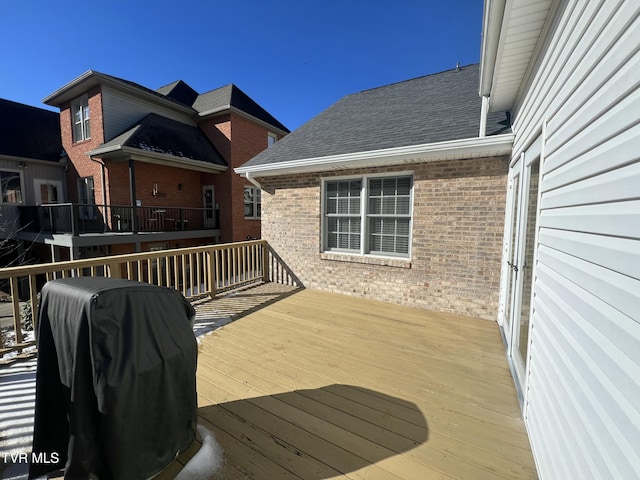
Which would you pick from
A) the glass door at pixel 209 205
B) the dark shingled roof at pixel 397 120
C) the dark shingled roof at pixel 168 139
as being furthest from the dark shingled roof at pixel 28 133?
the dark shingled roof at pixel 397 120

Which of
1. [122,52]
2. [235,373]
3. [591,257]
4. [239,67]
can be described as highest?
[239,67]

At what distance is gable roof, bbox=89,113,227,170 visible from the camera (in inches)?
353

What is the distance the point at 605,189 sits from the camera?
112 centimetres

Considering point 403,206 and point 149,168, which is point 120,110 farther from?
point 403,206

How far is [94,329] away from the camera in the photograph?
135cm

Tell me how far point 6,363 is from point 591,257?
4786mm

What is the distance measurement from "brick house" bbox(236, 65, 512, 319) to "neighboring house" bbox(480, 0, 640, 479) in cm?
190

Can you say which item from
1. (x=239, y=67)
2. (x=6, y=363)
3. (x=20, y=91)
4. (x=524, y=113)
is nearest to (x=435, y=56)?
(x=524, y=113)

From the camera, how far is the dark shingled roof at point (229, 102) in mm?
11961

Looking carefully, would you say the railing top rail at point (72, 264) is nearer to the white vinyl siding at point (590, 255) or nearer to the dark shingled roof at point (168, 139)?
the white vinyl siding at point (590, 255)

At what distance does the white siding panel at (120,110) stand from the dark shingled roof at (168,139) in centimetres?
24

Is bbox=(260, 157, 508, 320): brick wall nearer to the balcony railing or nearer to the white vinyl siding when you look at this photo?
the white vinyl siding

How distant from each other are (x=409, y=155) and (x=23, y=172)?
46.4 ft

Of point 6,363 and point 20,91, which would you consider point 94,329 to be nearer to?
Result: point 6,363
